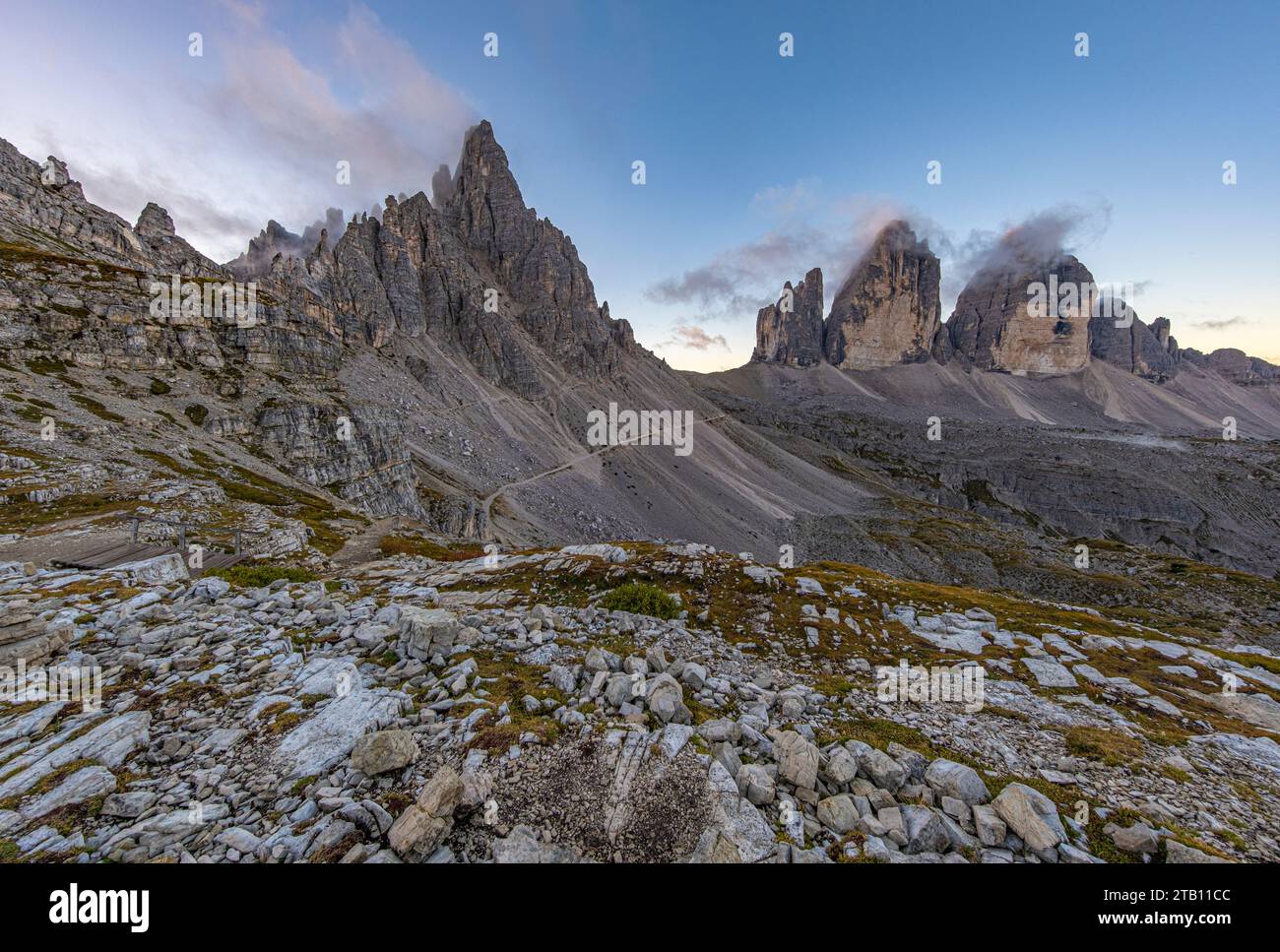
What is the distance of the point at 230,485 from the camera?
1449 inches

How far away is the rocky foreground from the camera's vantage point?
218 inches

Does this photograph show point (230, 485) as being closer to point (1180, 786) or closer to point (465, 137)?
point (1180, 786)

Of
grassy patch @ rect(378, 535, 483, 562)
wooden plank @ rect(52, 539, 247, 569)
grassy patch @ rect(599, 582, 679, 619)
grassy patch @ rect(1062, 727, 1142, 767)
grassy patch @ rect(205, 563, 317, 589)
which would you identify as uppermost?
wooden plank @ rect(52, 539, 247, 569)

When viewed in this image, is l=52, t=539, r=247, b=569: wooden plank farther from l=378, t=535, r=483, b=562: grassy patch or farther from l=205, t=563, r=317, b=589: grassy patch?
l=378, t=535, r=483, b=562: grassy patch

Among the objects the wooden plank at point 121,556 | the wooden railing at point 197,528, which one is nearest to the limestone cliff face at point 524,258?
the wooden railing at point 197,528

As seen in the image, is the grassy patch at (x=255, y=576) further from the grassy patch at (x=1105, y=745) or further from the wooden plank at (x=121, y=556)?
the grassy patch at (x=1105, y=745)

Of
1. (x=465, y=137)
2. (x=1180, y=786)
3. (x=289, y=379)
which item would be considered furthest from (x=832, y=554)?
(x=465, y=137)

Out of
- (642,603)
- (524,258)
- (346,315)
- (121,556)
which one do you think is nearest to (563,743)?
(642,603)

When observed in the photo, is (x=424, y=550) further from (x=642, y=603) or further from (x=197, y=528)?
(x=642, y=603)

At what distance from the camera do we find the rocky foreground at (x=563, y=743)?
18.2ft

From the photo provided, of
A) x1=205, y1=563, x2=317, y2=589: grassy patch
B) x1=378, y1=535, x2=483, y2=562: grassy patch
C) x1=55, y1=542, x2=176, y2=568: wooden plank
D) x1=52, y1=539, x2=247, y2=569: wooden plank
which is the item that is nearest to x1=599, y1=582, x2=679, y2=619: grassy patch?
x1=205, y1=563, x2=317, y2=589: grassy patch
